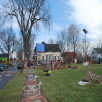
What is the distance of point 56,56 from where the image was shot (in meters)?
108

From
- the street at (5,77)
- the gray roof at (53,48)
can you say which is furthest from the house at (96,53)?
the street at (5,77)

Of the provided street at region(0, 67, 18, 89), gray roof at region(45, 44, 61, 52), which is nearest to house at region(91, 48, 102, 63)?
gray roof at region(45, 44, 61, 52)

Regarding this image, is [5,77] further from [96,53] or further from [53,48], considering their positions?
[96,53]

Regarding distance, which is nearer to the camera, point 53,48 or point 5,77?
point 5,77

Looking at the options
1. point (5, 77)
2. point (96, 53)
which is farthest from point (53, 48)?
point (5, 77)

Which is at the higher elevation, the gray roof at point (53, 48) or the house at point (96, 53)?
the gray roof at point (53, 48)

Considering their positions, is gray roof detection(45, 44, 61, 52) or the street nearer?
the street

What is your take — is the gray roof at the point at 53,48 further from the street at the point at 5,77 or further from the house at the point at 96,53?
the street at the point at 5,77

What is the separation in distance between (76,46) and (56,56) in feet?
70.2

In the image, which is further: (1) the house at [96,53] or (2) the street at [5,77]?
(1) the house at [96,53]

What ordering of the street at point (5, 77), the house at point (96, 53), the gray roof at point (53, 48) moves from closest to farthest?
the street at point (5, 77)
the house at point (96, 53)
the gray roof at point (53, 48)

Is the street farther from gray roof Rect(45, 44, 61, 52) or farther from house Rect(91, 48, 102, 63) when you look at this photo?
gray roof Rect(45, 44, 61, 52)

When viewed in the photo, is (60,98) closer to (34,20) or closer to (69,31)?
(34,20)

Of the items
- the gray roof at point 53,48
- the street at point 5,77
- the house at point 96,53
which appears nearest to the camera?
the street at point 5,77
